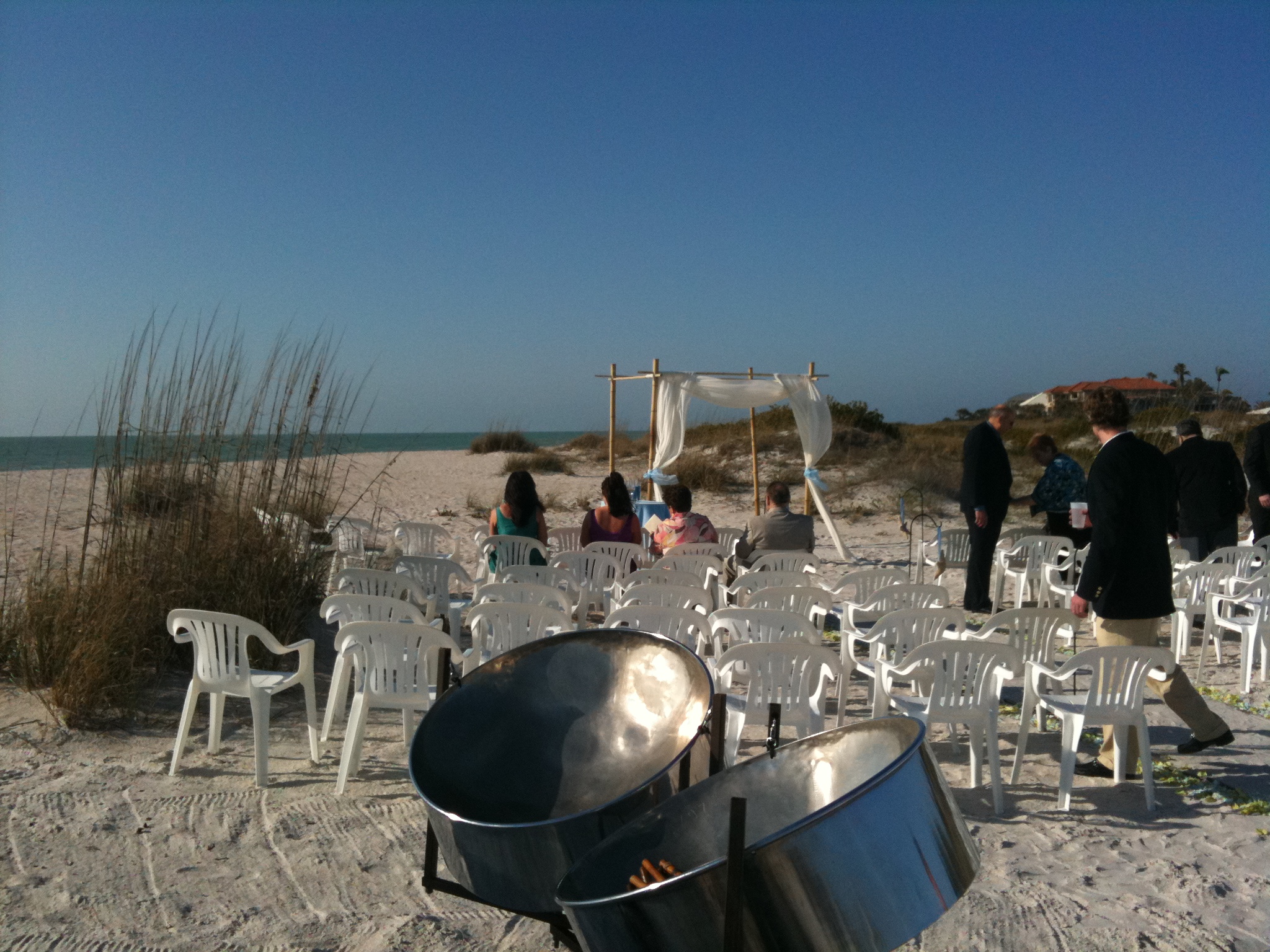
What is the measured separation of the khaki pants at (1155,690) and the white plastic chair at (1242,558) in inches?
93.8

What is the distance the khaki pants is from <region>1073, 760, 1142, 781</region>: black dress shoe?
2cm

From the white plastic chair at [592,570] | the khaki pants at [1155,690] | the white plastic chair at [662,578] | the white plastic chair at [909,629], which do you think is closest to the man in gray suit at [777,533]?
the white plastic chair at [592,570]

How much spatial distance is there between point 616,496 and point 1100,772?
428 centimetres

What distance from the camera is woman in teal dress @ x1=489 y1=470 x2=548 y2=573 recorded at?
7.71 metres

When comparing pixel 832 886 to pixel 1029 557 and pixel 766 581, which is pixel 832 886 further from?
pixel 1029 557

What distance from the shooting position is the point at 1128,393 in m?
42.8

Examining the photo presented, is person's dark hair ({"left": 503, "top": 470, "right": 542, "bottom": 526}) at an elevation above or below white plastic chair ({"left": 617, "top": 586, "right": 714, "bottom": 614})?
above

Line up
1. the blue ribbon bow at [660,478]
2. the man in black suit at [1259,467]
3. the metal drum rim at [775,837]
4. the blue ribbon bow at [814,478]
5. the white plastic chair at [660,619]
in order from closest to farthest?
the metal drum rim at [775,837]
the white plastic chair at [660,619]
the man in black suit at [1259,467]
the blue ribbon bow at [660,478]
the blue ribbon bow at [814,478]

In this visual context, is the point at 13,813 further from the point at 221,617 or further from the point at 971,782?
the point at 971,782

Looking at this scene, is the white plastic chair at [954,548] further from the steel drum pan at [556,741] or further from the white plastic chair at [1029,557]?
the steel drum pan at [556,741]

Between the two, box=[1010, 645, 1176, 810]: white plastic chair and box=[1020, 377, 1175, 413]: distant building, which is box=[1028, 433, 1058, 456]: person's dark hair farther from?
box=[1020, 377, 1175, 413]: distant building

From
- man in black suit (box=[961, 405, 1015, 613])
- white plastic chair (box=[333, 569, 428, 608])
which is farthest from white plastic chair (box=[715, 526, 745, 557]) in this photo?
white plastic chair (box=[333, 569, 428, 608])

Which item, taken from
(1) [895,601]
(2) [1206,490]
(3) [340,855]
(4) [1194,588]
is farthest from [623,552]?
(2) [1206,490]

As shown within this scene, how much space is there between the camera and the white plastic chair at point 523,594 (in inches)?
213
